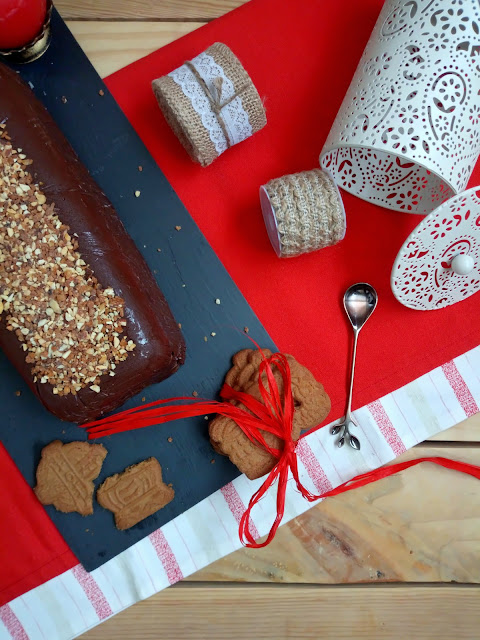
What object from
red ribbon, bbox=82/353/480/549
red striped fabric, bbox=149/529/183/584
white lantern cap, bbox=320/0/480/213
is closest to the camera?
white lantern cap, bbox=320/0/480/213

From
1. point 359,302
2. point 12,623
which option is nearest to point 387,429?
point 359,302

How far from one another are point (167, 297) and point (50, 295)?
0.27m

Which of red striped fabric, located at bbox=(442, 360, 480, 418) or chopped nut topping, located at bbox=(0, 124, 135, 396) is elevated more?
chopped nut topping, located at bbox=(0, 124, 135, 396)

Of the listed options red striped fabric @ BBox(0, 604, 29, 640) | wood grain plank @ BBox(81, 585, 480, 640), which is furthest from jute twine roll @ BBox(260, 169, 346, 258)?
red striped fabric @ BBox(0, 604, 29, 640)

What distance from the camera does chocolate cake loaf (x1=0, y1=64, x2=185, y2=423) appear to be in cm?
91

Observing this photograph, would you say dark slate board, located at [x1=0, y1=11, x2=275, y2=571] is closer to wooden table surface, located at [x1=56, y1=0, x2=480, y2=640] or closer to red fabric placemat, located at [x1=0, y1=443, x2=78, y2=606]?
red fabric placemat, located at [x1=0, y1=443, x2=78, y2=606]

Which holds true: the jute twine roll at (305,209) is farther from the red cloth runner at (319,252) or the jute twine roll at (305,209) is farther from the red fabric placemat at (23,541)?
the red fabric placemat at (23,541)

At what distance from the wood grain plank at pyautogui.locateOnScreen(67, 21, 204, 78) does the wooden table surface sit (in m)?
0.07

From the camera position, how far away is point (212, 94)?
997 mm

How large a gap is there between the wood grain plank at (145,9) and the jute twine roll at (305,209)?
0.44 meters

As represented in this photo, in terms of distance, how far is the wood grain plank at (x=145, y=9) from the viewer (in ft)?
3.65

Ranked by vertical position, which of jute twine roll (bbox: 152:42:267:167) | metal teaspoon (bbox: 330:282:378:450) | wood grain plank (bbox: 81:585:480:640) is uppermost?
jute twine roll (bbox: 152:42:267:167)

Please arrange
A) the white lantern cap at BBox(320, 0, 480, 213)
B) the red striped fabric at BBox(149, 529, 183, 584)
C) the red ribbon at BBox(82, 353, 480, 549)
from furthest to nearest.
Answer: the red striped fabric at BBox(149, 529, 183, 584)
the red ribbon at BBox(82, 353, 480, 549)
the white lantern cap at BBox(320, 0, 480, 213)

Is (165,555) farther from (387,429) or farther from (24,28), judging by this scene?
(24,28)
